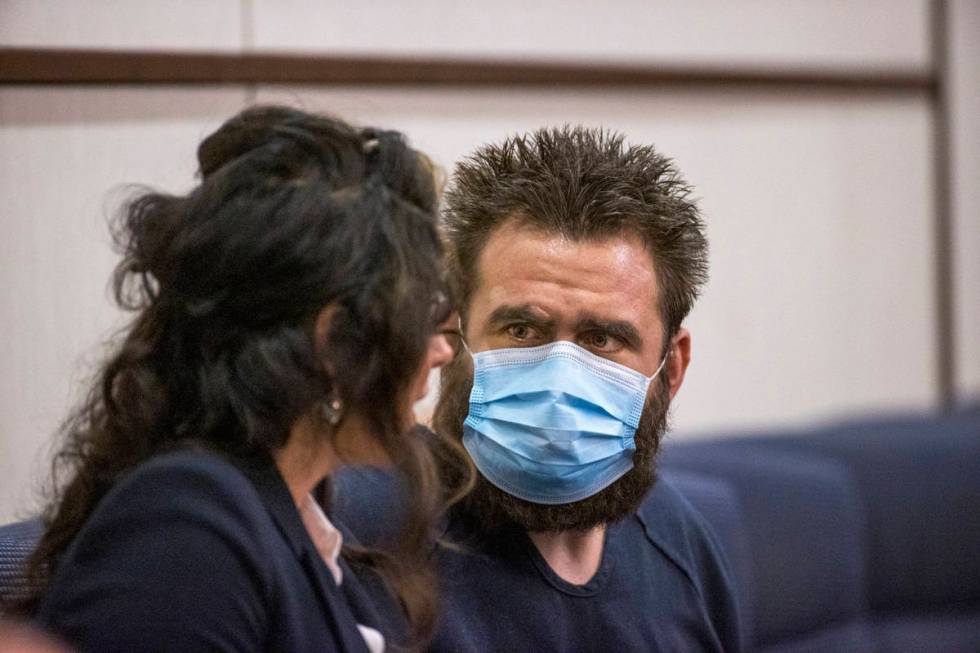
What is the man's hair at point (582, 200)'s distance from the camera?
168cm

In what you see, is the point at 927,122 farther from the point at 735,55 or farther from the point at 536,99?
the point at 536,99

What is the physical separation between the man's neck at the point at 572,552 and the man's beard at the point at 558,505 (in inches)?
1.7

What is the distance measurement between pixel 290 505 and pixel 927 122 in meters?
3.39

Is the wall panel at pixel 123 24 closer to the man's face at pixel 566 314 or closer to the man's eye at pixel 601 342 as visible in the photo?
the man's face at pixel 566 314

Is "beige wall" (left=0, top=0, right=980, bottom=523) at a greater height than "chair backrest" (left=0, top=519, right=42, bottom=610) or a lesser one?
greater

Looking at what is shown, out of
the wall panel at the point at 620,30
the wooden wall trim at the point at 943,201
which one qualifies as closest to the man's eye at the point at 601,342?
the wall panel at the point at 620,30

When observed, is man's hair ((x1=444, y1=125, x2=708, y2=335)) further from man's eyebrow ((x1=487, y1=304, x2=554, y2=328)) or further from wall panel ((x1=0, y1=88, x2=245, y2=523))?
wall panel ((x1=0, y1=88, x2=245, y2=523))

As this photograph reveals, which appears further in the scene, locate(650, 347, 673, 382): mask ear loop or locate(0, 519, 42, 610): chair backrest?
locate(650, 347, 673, 382): mask ear loop

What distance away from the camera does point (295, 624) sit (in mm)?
1190

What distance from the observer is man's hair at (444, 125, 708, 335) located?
168 centimetres

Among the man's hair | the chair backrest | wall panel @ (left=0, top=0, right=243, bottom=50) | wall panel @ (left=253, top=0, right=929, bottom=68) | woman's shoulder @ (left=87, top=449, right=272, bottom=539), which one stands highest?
wall panel @ (left=253, top=0, right=929, bottom=68)

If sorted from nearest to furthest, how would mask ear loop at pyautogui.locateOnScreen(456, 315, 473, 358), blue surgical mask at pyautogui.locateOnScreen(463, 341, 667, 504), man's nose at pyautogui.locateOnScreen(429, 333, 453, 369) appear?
man's nose at pyautogui.locateOnScreen(429, 333, 453, 369), blue surgical mask at pyautogui.locateOnScreen(463, 341, 667, 504), mask ear loop at pyautogui.locateOnScreen(456, 315, 473, 358)

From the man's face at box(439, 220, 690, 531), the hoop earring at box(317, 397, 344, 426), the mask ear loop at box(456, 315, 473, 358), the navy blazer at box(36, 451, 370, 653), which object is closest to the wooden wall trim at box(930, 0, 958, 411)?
the man's face at box(439, 220, 690, 531)

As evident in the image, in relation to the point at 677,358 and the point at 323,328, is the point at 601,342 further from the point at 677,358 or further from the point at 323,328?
the point at 323,328
